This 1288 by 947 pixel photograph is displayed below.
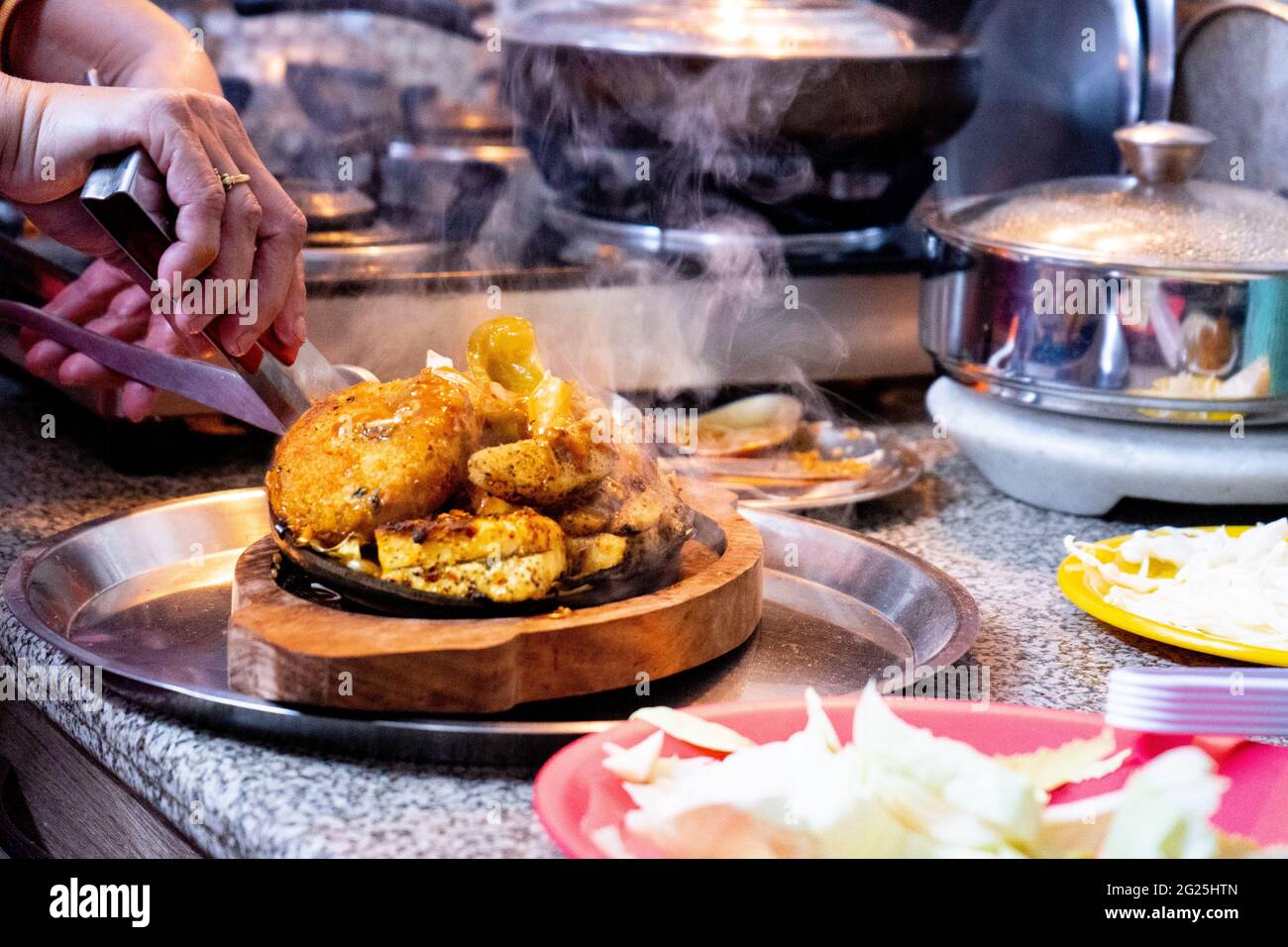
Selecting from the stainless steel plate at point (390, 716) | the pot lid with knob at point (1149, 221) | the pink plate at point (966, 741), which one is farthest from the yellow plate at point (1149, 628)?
the pot lid with knob at point (1149, 221)

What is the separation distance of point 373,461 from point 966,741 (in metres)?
0.51

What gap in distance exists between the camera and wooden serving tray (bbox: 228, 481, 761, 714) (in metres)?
1.00

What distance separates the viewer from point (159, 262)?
1229 mm

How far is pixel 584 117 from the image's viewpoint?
79.4 inches

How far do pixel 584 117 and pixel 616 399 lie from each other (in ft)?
1.85

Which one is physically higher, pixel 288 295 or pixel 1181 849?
pixel 288 295

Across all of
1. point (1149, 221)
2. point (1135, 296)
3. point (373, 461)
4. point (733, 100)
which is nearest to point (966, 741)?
point (373, 461)

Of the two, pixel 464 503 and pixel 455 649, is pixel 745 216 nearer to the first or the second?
pixel 464 503

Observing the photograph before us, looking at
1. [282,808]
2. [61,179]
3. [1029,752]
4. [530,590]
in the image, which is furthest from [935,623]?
[61,179]

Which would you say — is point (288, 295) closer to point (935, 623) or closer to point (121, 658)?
point (121, 658)

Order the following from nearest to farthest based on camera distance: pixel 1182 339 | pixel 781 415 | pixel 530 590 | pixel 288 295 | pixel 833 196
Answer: pixel 530 590 → pixel 288 295 → pixel 1182 339 → pixel 781 415 → pixel 833 196

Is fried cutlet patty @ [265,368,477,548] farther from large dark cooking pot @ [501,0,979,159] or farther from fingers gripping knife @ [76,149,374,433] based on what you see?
large dark cooking pot @ [501,0,979,159]

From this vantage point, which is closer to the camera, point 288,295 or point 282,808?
point 282,808

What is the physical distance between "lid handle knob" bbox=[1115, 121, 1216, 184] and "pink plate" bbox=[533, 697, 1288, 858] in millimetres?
936
